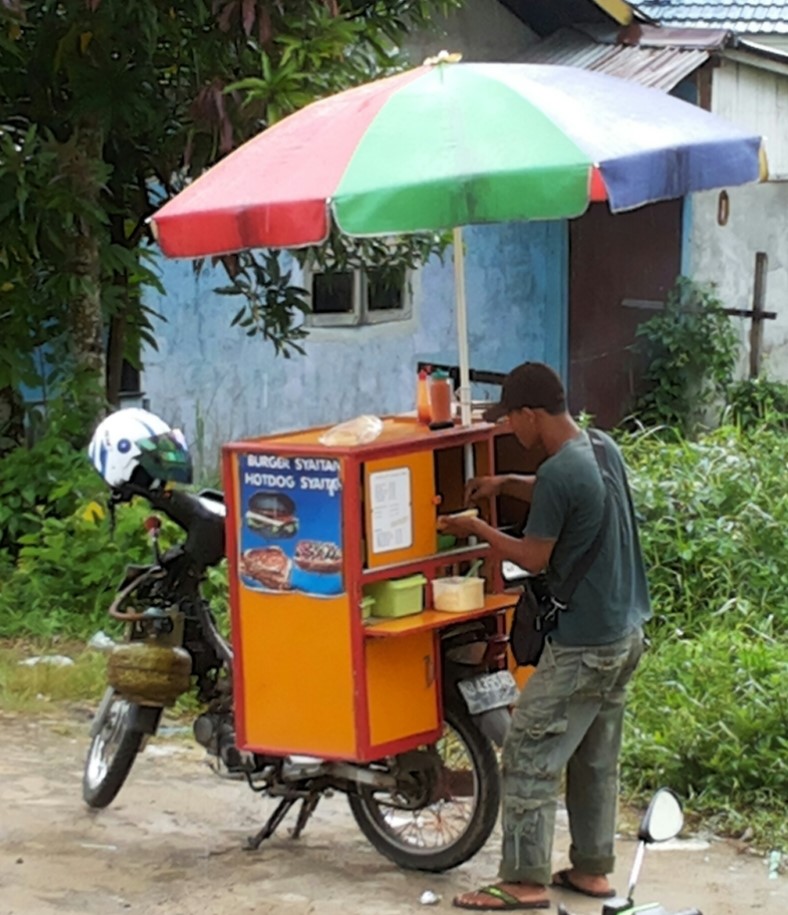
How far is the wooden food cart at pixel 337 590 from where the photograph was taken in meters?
4.85

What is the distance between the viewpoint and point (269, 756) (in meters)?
5.27

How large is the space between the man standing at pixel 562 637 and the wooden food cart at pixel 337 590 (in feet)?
0.82

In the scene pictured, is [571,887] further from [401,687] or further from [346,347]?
[346,347]

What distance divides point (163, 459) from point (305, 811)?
1260 mm

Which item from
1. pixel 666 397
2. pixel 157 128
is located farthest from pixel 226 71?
pixel 666 397

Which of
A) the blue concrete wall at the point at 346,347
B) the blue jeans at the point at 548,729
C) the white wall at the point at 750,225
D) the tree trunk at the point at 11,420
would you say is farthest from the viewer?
the white wall at the point at 750,225

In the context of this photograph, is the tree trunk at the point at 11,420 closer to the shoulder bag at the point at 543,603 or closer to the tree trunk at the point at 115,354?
the tree trunk at the point at 115,354

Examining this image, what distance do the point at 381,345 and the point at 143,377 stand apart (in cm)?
232

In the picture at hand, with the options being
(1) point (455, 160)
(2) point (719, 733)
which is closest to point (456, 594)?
(1) point (455, 160)

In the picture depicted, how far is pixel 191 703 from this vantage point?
7230mm

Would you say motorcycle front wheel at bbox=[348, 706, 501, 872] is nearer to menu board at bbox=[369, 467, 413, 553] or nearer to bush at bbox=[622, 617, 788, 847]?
menu board at bbox=[369, 467, 413, 553]

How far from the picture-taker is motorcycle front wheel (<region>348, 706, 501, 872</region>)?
5.01 meters

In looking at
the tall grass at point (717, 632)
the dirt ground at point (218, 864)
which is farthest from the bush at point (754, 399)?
the dirt ground at point (218, 864)

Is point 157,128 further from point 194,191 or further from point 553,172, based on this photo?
point 553,172
